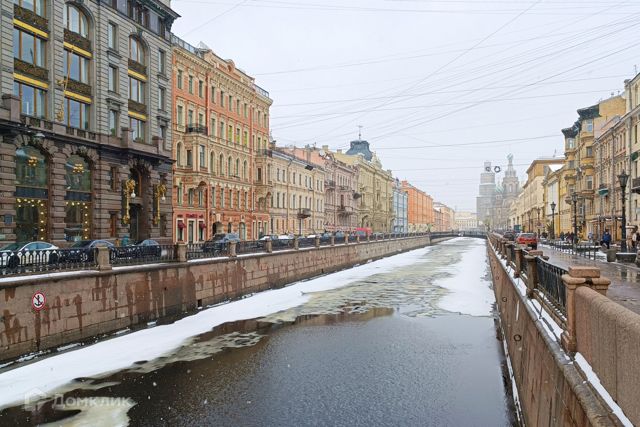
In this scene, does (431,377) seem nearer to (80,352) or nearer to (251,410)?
(251,410)

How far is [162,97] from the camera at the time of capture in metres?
40.5

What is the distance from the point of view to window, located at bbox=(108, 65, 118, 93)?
34.3m

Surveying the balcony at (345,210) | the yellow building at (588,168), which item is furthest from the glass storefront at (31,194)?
the balcony at (345,210)

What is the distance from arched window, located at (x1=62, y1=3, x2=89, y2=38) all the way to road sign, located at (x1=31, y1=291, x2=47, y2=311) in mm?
20769

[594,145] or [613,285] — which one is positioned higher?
[594,145]

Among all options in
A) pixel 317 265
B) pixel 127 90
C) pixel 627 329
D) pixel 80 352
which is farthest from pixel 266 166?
pixel 627 329

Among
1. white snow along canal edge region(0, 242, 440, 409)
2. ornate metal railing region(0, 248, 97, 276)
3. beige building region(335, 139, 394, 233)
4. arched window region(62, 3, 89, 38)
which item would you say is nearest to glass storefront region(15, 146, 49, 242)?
arched window region(62, 3, 89, 38)

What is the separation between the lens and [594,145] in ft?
190

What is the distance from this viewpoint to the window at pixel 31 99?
2750 cm

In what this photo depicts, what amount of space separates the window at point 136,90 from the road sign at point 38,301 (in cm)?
2367

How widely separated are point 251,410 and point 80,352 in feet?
23.9

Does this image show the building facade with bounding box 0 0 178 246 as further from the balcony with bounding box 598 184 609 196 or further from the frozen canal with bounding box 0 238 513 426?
the balcony with bounding box 598 184 609 196

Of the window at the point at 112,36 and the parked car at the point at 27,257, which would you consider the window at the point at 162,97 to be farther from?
the parked car at the point at 27,257

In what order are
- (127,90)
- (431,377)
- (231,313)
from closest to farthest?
(431,377)
(231,313)
(127,90)
